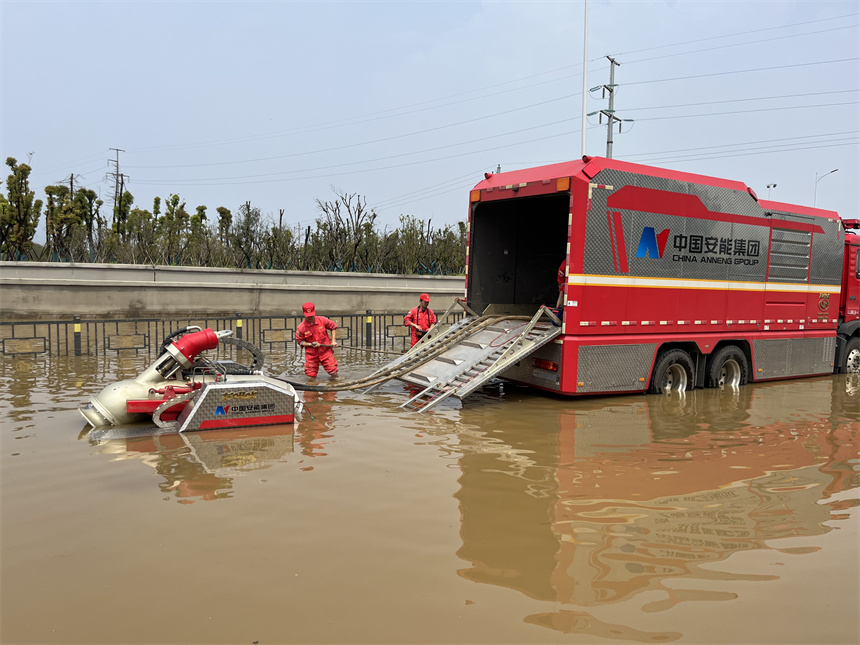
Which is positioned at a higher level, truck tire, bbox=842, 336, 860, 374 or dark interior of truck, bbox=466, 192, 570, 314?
dark interior of truck, bbox=466, 192, 570, 314

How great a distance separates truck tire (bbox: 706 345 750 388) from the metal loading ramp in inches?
134

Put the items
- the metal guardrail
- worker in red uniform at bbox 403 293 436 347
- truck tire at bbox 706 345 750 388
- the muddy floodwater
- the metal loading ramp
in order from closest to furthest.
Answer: the muddy floodwater
the metal loading ramp
truck tire at bbox 706 345 750 388
worker in red uniform at bbox 403 293 436 347
the metal guardrail

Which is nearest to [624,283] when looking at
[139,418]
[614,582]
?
[614,582]

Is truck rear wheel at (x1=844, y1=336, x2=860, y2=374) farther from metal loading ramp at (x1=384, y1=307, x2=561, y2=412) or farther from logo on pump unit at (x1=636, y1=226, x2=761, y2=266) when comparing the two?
metal loading ramp at (x1=384, y1=307, x2=561, y2=412)

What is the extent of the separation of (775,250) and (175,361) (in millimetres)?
10031

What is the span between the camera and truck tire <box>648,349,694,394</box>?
10.0 metres

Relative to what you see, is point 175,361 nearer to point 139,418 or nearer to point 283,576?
point 139,418

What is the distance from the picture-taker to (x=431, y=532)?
463cm

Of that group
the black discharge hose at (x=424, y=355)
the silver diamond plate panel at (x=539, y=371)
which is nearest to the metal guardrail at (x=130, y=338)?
the black discharge hose at (x=424, y=355)

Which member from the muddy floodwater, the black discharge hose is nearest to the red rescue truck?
the black discharge hose

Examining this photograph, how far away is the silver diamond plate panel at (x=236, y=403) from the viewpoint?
23.5ft

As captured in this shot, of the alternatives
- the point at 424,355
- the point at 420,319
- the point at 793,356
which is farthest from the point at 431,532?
the point at 793,356

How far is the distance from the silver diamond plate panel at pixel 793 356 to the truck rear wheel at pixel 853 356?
812 millimetres

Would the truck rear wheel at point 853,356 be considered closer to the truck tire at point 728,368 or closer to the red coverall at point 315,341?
the truck tire at point 728,368
